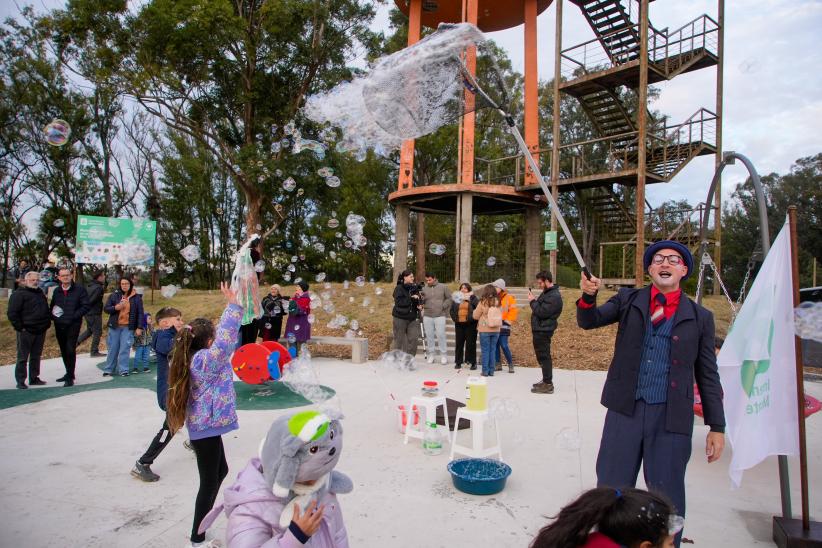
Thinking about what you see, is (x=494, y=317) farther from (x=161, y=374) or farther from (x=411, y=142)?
(x=411, y=142)

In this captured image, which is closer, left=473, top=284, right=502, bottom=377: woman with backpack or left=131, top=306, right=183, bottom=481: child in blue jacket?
left=131, top=306, right=183, bottom=481: child in blue jacket

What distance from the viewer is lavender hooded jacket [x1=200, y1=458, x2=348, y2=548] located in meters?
1.84

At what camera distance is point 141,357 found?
30.5 feet

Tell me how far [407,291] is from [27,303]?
5908 mm

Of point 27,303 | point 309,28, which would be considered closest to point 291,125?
point 309,28

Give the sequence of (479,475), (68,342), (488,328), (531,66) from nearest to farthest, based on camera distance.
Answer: (479,475), (68,342), (488,328), (531,66)

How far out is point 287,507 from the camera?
1.88 metres

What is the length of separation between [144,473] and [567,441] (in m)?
3.87

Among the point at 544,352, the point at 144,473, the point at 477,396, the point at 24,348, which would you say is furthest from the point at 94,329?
the point at 477,396

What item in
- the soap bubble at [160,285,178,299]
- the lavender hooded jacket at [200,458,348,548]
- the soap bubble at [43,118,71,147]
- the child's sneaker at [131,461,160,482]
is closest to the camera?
the lavender hooded jacket at [200,458,348,548]

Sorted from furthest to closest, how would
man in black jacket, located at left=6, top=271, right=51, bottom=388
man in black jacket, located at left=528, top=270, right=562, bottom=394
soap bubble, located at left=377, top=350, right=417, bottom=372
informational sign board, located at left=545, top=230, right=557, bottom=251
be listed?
informational sign board, located at left=545, top=230, right=557, bottom=251, soap bubble, located at left=377, top=350, right=417, bottom=372, man in black jacket, located at left=528, top=270, right=562, bottom=394, man in black jacket, located at left=6, top=271, right=51, bottom=388

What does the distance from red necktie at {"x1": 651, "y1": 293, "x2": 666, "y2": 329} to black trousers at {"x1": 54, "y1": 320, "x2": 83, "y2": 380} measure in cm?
803

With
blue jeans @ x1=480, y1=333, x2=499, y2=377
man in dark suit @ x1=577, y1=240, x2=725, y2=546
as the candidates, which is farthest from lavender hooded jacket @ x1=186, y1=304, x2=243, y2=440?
blue jeans @ x1=480, y1=333, x2=499, y2=377

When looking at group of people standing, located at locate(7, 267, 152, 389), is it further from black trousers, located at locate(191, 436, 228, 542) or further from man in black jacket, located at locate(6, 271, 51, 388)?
black trousers, located at locate(191, 436, 228, 542)
